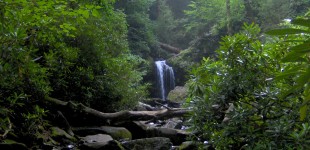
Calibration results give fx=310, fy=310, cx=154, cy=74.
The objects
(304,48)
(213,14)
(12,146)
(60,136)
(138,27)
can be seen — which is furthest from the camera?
(213,14)

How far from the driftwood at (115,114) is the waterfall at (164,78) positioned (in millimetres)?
10612

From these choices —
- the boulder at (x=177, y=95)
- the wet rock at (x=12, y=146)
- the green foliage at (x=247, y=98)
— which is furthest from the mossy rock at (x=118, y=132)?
the boulder at (x=177, y=95)

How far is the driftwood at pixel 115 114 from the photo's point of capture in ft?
21.1

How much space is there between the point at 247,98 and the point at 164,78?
1499cm

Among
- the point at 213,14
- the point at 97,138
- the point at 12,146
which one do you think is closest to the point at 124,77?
the point at 97,138

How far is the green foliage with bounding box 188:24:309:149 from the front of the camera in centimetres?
285

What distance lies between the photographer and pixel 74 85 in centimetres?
700

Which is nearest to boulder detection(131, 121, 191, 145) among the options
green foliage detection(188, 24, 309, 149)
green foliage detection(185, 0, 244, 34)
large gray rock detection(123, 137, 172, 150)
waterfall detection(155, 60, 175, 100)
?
large gray rock detection(123, 137, 172, 150)

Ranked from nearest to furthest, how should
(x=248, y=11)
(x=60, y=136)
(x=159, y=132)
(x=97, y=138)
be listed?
1. (x=60, y=136)
2. (x=97, y=138)
3. (x=159, y=132)
4. (x=248, y=11)

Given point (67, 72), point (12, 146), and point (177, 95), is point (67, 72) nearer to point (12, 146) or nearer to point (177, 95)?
point (12, 146)

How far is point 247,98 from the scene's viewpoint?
10.9 ft

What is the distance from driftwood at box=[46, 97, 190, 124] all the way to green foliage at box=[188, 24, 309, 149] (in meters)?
2.87

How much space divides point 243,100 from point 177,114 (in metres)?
3.40

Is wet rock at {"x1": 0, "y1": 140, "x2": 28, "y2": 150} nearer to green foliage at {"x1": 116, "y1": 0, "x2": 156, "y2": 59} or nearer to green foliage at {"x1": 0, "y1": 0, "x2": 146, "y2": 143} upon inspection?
green foliage at {"x1": 0, "y1": 0, "x2": 146, "y2": 143}
